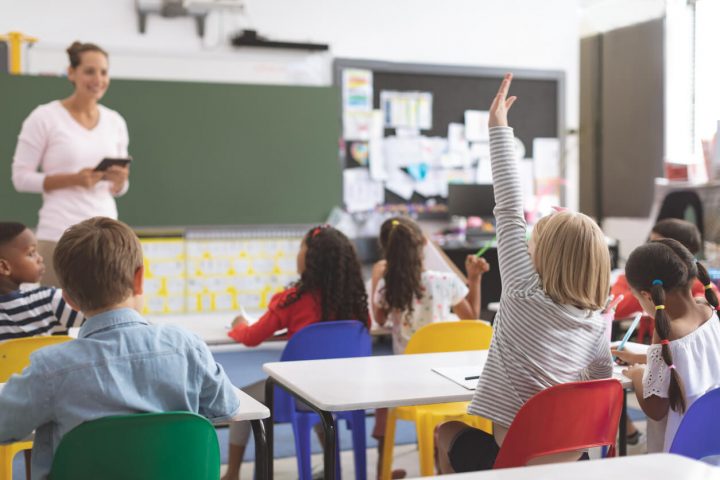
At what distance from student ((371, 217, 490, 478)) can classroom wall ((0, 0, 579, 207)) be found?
10.2ft

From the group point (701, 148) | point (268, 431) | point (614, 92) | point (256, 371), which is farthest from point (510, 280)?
point (614, 92)

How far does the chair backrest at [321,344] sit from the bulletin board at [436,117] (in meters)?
3.54

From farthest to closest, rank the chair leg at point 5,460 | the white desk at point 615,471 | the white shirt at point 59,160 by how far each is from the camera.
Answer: the white shirt at point 59,160
the chair leg at point 5,460
the white desk at point 615,471

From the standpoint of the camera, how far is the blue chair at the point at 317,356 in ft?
8.93

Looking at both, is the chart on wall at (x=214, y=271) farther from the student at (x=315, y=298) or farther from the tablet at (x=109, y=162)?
the student at (x=315, y=298)

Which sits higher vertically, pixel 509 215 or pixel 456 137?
pixel 456 137

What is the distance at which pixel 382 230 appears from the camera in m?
3.49

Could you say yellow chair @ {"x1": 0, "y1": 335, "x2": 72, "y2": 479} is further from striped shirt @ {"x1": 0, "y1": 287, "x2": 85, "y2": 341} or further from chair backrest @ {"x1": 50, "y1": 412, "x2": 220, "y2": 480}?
chair backrest @ {"x1": 50, "y1": 412, "x2": 220, "y2": 480}

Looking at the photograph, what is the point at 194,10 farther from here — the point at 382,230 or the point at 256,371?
the point at 382,230

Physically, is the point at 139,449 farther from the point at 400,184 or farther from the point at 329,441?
the point at 400,184

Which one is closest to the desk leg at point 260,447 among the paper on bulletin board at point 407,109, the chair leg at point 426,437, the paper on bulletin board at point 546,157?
the chair leg at point 426,437

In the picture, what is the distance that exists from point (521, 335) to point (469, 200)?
4611 mm

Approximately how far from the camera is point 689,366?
1992 millimetres

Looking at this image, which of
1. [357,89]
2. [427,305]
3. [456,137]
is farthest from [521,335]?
[456,137]
